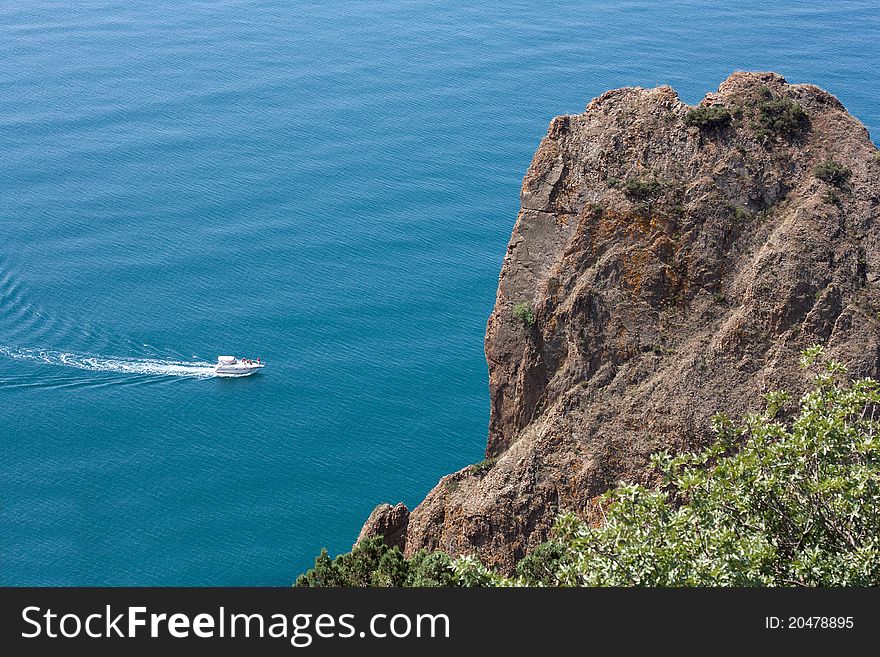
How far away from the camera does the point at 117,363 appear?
81312 millimetres

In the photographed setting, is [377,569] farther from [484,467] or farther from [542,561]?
[484,467]

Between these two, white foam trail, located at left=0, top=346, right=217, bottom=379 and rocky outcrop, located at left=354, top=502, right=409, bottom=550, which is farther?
white foam trail, located at left=0, top=346, right=217, bottom=379

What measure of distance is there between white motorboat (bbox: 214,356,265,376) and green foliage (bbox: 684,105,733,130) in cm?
5112

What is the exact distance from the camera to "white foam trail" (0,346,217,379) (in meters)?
80.1

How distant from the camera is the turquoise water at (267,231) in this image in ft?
231

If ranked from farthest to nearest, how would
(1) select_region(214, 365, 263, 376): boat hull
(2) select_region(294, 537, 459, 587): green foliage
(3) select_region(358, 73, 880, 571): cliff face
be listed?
(1) select_region(214, 365, 263, 376): boat hull, (3) select_region(358, 73, 880, 571): cliff face, (2) select_region(294, 537, 459, 587): green foliage

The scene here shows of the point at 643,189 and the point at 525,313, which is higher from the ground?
the point at 643,189

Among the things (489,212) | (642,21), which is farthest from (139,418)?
(642,21)

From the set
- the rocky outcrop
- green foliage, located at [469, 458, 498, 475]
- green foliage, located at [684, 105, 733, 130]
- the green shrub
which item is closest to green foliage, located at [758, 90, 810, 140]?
the green shrub

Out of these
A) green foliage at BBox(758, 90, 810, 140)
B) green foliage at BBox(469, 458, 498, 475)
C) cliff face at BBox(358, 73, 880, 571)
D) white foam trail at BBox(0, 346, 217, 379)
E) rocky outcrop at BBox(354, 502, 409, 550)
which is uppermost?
white foam trail at BBox(0, 346, 217, 379)

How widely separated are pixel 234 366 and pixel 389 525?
42.4 meters

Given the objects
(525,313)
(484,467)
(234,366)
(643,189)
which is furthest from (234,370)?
(643,189)

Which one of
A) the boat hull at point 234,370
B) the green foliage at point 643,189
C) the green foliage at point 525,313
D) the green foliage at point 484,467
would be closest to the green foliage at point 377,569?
the green foliage at point 484,467

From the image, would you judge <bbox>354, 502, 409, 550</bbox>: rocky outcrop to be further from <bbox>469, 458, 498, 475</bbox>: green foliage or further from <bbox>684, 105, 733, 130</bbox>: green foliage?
<bbox>684, 105, 733, 130</bbox>: green foliage
